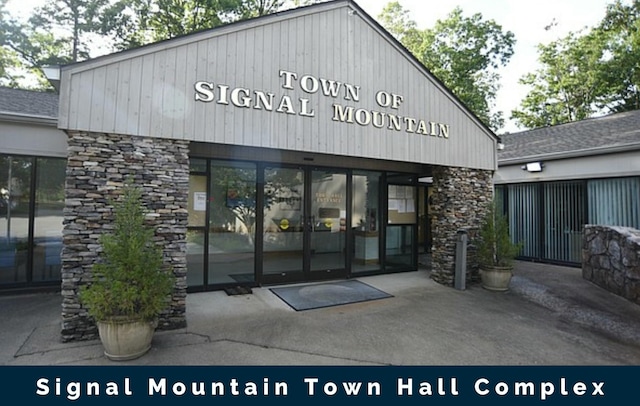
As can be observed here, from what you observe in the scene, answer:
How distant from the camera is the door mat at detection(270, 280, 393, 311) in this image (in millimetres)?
5500

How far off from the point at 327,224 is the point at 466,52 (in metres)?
15.2

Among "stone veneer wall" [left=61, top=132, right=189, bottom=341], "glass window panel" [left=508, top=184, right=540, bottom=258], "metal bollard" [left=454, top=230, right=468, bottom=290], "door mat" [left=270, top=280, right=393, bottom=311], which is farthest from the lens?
"glass window panel" [left=508, top=184, right=540, bottom=258]

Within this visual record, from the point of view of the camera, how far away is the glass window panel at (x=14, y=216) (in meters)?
6.02

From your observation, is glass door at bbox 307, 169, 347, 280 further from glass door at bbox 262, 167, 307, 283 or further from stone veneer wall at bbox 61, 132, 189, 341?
stone veneer wall at bbox 61, 132, 189, 341

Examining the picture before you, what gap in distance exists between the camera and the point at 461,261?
22.0ft

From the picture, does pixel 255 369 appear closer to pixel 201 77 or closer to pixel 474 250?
pixel 201 77

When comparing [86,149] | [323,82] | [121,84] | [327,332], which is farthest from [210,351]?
[323,82]

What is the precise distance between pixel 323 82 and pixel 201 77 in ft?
6.50

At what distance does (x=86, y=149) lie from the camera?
159 inches

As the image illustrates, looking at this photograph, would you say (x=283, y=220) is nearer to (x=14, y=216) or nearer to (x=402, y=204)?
(x=402, y=204)

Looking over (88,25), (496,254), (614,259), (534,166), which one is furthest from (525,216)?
(88,25)

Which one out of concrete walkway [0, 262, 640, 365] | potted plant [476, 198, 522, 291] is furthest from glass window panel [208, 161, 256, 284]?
potted plant [476, 198, 522, 291]
